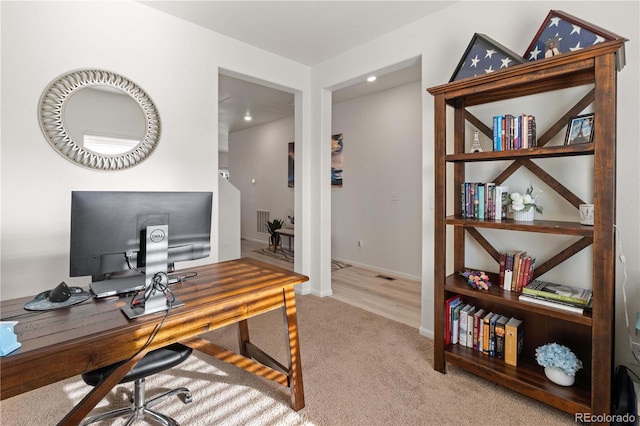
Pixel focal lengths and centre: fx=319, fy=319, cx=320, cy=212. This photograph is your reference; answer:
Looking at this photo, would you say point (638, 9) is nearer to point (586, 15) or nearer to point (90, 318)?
point (586, 15)

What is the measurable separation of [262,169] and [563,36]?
5.98 m

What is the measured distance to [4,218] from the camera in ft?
6.59

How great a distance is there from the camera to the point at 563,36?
1.75 m

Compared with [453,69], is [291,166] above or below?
below

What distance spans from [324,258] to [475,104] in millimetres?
2194

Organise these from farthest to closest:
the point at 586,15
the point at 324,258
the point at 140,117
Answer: the point at 324,258 < the point at 140,117 < the point at 586,15

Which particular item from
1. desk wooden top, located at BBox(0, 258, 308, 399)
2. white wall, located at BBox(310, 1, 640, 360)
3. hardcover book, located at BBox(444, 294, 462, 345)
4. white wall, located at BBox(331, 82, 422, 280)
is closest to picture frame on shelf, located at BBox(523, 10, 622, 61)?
white wall, located at BBox(310, 1, 640, 360)

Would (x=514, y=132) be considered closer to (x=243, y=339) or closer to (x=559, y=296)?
(x=559, y=296)

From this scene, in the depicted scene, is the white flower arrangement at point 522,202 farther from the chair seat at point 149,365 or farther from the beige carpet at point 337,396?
the chair seat at point 149,365

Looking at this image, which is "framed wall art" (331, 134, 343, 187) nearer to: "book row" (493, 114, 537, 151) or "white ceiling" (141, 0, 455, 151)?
"white ceiling" (141, 0, 455, 151)

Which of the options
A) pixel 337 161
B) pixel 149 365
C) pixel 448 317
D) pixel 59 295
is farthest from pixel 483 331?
pixel 337 161

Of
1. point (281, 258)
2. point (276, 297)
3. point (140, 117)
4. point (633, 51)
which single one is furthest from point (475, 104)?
point (281, 258)

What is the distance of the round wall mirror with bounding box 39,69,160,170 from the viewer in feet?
7.06

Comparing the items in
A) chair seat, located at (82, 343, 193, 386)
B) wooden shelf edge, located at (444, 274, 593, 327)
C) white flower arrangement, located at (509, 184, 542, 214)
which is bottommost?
chair seat, located at (82, 343, 193, 386)
